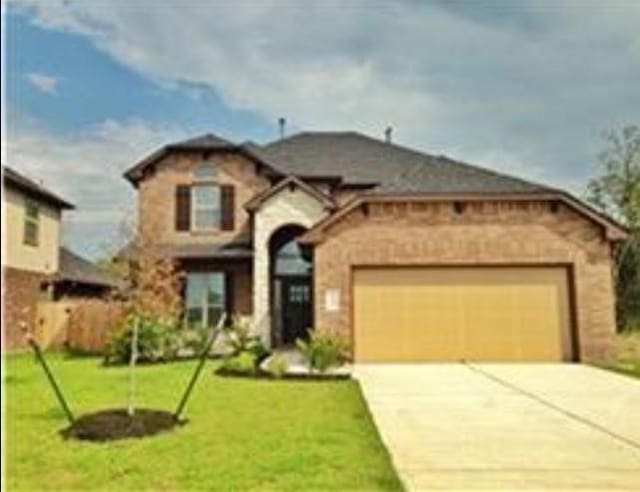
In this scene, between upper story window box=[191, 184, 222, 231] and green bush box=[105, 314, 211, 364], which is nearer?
green bush box=[105, 314, 211, 364]

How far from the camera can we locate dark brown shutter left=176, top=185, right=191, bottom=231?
2748 cm

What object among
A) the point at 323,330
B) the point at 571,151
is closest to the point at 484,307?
the point at 323,330

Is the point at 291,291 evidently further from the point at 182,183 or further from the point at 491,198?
the point at 491,198

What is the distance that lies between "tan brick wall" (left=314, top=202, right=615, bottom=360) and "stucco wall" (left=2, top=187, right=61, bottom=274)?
9.92 meters

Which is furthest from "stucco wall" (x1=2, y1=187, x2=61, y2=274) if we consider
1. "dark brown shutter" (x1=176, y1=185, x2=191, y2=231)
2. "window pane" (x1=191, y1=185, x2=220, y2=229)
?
"window pane" (x1=191, y1=185, x2=220, y2=229)

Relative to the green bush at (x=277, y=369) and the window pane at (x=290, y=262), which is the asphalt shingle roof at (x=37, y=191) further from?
the green bush at (x=277, y=369)

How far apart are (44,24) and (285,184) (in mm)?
20442

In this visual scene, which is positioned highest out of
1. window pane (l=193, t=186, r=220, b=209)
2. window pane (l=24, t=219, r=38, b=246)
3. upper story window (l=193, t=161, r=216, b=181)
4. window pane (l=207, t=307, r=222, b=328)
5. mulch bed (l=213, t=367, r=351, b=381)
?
upper story window (l=193, t=161, r=216, b=181)

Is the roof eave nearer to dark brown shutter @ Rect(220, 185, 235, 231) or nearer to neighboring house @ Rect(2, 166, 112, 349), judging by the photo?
dark brown shutter @ Rect(220, 185, 235, 231)

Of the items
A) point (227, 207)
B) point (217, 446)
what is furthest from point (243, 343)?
point (217, 446)

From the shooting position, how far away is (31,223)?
1068 inches

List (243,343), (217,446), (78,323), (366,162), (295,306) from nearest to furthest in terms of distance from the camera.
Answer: (217,446)
(243,343)
(78,323)
(295,306)
(366,162)

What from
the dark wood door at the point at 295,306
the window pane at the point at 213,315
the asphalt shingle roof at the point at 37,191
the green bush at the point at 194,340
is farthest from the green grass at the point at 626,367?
the asphalt shingle roof at the point at 37,191

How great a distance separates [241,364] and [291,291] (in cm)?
1173
